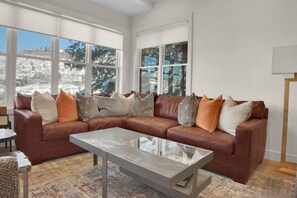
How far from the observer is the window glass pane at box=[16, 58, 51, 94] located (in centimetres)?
324

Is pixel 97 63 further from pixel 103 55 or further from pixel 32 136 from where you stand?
pixel 32 136

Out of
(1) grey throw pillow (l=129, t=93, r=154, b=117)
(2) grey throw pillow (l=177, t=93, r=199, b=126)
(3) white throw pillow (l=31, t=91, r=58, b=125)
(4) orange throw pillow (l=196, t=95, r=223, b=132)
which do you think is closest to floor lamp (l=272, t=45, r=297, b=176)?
(4) orange throw pillow (l=196, t=95, r=223, b=132)

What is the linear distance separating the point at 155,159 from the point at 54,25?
10.5 feet

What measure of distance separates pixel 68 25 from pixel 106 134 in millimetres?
2528

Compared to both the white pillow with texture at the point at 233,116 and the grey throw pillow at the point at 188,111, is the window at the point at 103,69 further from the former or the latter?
the white pillow with texture at the point at 233,116

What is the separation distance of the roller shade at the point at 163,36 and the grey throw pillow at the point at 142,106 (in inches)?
51.6

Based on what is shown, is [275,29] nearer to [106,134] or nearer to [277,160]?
[277,160]

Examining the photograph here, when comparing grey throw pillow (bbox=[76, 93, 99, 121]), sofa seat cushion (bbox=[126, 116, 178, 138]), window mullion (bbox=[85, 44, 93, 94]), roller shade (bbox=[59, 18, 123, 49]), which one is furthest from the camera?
window mullion (bbox=[85, 44, 93, 94])

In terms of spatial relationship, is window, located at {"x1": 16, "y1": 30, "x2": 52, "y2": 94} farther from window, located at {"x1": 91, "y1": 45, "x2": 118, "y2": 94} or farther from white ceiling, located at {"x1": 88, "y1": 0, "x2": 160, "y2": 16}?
white ceiling, located at {"x1": 88, "y1": 0, "x2": 160, "y2": 16}

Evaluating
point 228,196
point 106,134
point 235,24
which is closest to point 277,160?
point 228,196

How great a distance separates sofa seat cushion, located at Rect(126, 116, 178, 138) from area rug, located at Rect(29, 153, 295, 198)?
764mm

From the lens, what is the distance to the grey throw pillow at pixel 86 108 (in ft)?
9.93

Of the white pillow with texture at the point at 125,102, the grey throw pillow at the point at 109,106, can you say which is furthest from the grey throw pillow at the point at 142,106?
the grey throw pillow at the point at 109,106

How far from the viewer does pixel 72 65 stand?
12.7 ft
